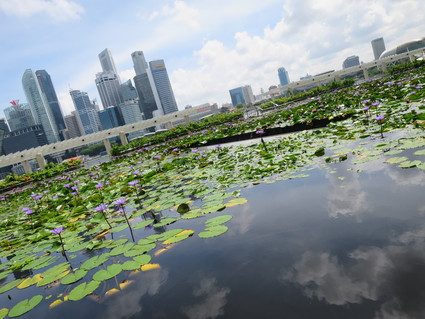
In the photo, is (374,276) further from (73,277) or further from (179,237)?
(73,277)

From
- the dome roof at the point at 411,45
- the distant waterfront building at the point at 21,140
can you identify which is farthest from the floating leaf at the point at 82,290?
the distant waterfront building at the point at 21,140

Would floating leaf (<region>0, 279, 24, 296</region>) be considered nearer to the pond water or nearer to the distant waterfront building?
the pond water

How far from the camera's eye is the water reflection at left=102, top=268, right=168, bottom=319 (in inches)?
55.7

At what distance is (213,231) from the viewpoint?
211 centimetres

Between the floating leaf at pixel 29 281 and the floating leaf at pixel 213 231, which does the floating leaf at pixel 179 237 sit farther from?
the floating leaf at pixel 29 281

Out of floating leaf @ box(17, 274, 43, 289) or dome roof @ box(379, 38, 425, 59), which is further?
dome roof @ box(379, 38, 425, 59)

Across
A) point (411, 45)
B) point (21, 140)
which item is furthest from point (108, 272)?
point (21, 140)

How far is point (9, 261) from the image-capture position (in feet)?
9.07

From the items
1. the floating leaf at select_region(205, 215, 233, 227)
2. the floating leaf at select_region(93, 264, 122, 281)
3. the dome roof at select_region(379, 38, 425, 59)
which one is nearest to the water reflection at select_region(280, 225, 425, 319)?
the floating leaf at select_region(205, 215, 233, 227)

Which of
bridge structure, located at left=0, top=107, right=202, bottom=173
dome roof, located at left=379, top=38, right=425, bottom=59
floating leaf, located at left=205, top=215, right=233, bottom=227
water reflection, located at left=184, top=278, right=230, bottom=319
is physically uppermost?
dome roof, located at left=379, top=38, right=425, bottom=59

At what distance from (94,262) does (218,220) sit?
1.07 metres

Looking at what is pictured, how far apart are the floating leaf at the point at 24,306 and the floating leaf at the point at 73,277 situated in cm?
17

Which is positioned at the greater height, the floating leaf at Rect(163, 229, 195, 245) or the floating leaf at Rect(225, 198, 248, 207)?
the floating leaf at Rect(163, 229, 195, 245)

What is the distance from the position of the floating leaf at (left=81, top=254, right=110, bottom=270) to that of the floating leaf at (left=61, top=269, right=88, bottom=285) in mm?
42
